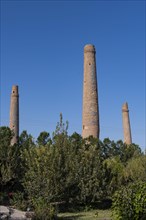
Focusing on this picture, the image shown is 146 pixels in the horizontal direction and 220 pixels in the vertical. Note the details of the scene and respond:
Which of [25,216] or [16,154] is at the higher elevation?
[16,154]

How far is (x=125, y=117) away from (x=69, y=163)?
82.3 feet

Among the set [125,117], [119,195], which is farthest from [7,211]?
[125,117]

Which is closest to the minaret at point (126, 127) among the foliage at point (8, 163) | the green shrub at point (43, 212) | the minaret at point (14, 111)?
the minaret at point (14, 111)

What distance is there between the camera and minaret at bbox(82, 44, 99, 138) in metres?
23.6

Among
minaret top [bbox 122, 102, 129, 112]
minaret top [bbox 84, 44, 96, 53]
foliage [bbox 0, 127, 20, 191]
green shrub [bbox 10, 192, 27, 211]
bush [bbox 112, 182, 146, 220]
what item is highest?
minaret top [bbox 84, 44, 96, 53]

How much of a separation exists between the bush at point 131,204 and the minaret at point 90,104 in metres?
14.1

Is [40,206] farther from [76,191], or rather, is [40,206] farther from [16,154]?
[16,154]

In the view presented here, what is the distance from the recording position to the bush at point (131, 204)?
9008mm

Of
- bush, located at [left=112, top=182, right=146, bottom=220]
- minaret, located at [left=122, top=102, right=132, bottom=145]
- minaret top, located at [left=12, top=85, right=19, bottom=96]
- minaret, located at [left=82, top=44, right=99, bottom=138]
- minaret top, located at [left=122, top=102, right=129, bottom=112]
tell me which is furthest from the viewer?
minaret top, located at [left=122, top=102, right=129, bottom=112]

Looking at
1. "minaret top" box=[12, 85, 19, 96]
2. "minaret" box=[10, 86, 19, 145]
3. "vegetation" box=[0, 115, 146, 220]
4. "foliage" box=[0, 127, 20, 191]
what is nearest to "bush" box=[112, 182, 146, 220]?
"vegetation" box=[0, 115, 146, 220]

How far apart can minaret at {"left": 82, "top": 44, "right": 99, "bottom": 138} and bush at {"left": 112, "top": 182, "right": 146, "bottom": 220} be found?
14128 mm

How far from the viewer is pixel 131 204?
9.10m

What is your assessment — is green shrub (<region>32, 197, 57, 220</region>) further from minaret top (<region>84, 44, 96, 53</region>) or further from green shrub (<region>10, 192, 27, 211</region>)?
minaret top (<region>84, 44, 96, 53</region>)

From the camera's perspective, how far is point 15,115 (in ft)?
110
